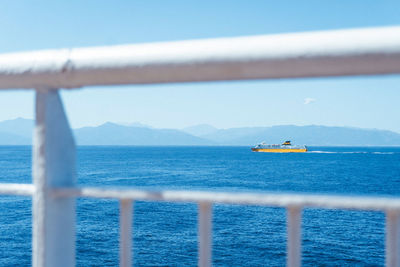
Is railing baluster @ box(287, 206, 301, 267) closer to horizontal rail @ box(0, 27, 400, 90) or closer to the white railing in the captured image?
the white railing

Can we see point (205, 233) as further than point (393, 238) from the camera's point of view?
Yes

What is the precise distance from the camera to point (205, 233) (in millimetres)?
1178

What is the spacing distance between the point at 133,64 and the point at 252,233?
111 ft

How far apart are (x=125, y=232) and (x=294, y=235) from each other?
1.84 feet

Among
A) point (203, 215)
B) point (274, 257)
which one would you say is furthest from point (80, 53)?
point (274, 257)

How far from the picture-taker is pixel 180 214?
40375 mm

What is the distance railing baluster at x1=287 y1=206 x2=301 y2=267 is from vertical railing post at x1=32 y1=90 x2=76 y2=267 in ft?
2.54

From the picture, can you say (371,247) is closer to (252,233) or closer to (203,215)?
(252,233)

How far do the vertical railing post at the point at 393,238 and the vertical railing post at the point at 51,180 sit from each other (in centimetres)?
103

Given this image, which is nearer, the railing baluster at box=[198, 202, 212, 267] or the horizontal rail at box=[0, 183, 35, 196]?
the railing baluster at box=[198, 202, 212, 267]

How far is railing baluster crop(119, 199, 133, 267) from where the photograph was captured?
125cm

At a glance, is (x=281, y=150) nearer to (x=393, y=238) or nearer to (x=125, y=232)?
(x=125, y=232)


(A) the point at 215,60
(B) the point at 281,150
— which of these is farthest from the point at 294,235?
(B) the point at 281,150

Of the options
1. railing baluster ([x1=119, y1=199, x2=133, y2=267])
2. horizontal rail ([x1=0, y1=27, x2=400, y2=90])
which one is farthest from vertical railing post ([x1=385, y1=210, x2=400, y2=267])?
railing baluster ([x1=119, y1=199, x2=133, y2=267])
